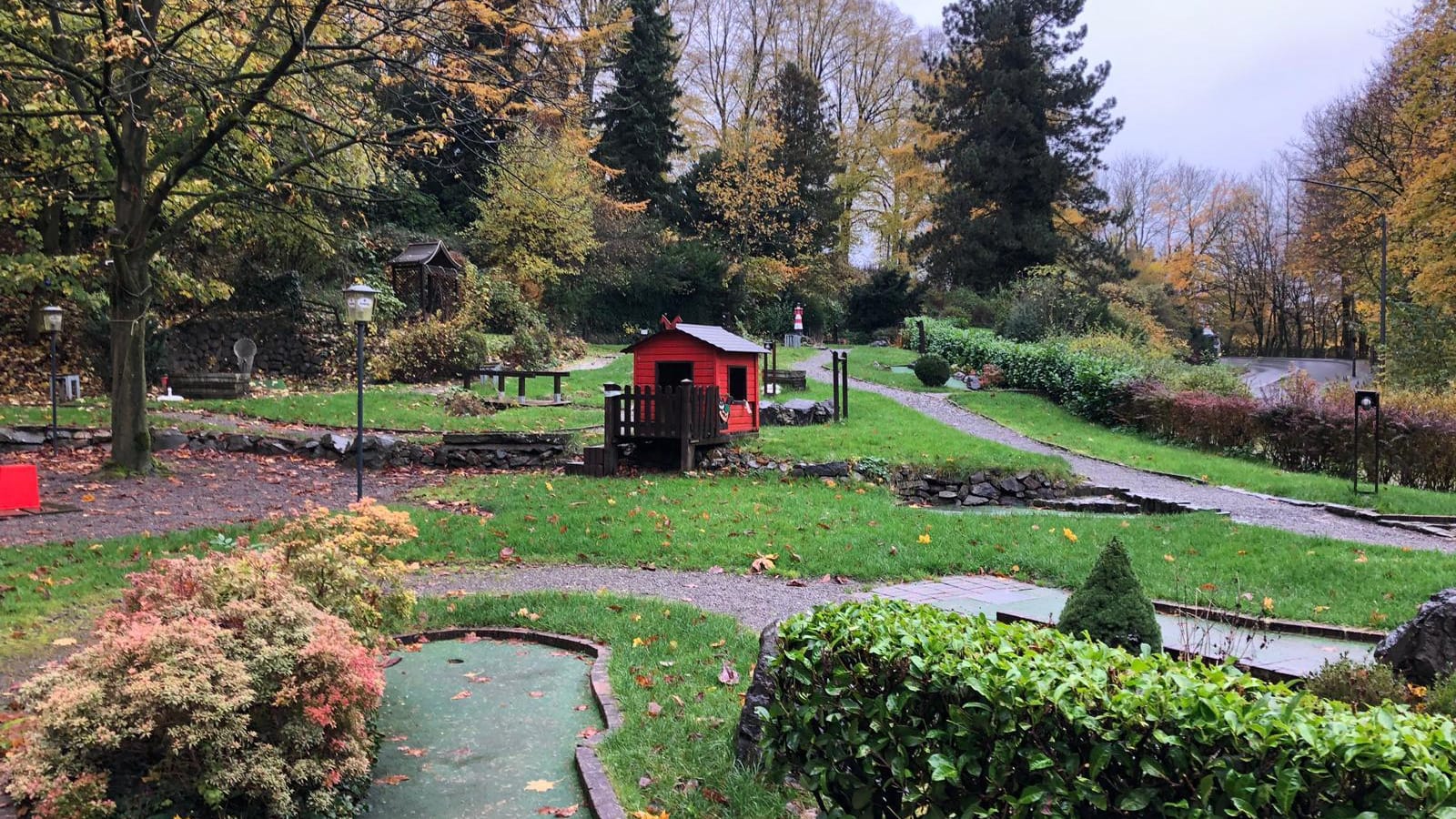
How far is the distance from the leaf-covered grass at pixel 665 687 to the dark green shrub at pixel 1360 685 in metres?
2.43

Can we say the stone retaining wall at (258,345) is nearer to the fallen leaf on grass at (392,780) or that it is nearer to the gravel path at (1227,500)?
the gravel path at (1227,500)

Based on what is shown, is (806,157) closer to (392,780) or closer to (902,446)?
(902,446)

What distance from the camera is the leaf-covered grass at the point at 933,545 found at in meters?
6.52

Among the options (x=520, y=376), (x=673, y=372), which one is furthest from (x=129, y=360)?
(x=520, y=376)

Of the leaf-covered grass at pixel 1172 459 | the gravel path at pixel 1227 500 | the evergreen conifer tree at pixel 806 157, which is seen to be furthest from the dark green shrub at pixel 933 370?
the evergreen conifer tree at pixel 806 157

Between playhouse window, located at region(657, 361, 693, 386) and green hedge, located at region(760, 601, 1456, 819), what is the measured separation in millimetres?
9945

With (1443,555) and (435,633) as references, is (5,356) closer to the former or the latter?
(435,633)

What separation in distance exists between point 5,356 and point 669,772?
20.5 meters

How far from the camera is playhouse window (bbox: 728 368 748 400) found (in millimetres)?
13664

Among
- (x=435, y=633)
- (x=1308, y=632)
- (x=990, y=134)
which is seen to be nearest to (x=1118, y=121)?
(x=990, y=134)

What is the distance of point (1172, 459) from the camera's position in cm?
1459

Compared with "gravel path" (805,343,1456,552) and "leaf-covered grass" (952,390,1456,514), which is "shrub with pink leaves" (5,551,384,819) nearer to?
"gravel path" (805,343,1456,552)

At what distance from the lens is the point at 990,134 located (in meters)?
36.8

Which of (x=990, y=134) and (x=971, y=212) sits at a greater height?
(x=990, y=134)
